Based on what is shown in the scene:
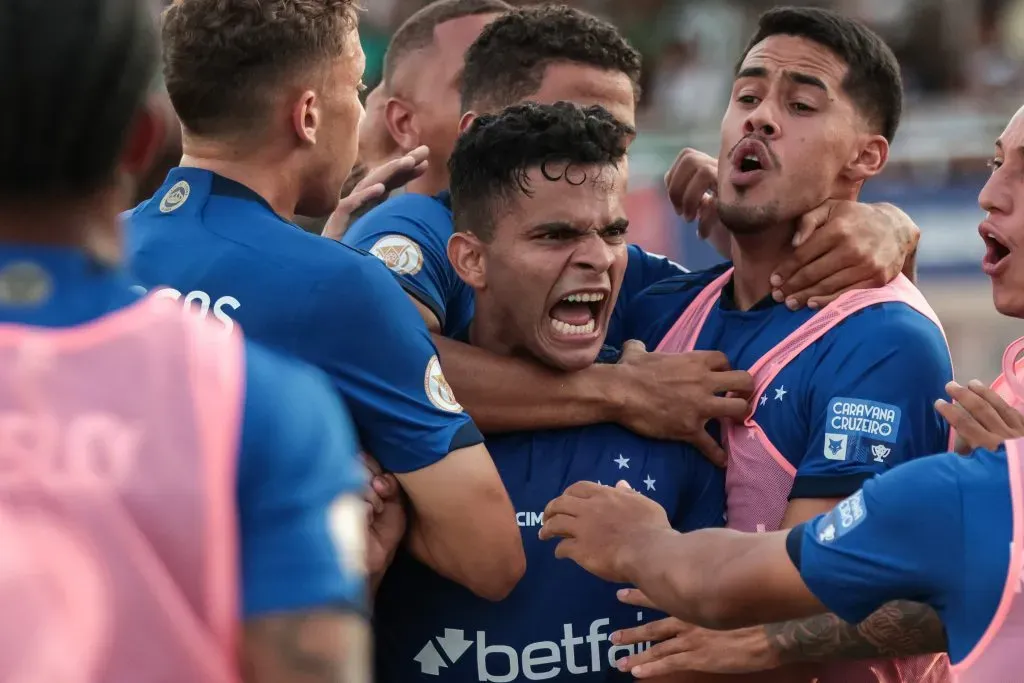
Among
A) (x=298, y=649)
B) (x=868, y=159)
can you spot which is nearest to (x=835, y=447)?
(x=868, y=159)

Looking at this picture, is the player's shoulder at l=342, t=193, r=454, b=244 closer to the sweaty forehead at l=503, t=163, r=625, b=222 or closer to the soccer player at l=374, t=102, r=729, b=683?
the soccer player at l=374, t=102, r=729, b=683

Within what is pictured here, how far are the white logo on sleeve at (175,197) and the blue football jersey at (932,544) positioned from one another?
1790 millimetres

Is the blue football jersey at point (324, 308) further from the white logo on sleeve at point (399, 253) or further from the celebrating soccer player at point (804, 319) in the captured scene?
the celebrating soccer player at point (804, 319)

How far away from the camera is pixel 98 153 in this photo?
6.52ft

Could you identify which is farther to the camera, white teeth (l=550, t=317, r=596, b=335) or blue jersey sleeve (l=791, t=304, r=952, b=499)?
white teeth (l=550, t=317, r=596, b=335)

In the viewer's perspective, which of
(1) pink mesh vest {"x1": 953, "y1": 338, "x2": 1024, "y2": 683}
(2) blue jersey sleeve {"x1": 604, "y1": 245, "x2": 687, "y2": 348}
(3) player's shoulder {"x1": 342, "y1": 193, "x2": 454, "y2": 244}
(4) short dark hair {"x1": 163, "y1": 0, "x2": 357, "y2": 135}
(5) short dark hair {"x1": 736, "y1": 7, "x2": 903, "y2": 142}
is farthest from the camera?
(2) blue jersey sleeve {"x1": 604, "y1": 245, "x2": 687, "y2": 348}

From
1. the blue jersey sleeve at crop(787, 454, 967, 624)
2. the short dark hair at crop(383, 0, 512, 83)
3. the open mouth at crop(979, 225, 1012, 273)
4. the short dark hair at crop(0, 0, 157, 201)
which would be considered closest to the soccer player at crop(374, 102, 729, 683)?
the open mouth at crop(979, 225, 1012, 273)

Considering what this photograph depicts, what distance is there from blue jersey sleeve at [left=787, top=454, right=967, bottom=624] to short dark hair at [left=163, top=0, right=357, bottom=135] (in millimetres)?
1740

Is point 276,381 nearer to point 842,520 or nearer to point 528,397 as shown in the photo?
point 842,520

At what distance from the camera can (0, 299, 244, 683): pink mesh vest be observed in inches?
73.8

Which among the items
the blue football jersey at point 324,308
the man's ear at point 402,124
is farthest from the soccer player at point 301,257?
the man's ear at point 402,124

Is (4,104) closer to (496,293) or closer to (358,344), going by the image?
(358,344)

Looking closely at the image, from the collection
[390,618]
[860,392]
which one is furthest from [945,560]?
[390,618]

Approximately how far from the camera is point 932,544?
8.62 ft
